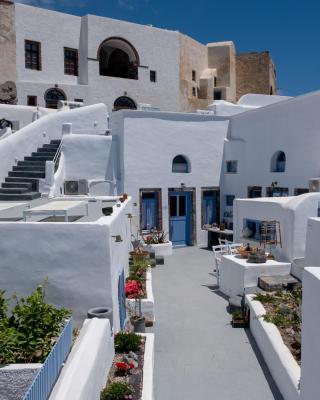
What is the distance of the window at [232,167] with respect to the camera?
21.6 metres

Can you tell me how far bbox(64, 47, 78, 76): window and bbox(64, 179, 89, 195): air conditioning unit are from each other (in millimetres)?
11969

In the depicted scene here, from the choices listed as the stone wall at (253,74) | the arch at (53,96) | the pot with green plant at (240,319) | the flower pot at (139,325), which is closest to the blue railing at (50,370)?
the flower pot at (139,325)

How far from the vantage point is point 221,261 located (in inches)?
546

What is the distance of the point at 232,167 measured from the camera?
2189cm

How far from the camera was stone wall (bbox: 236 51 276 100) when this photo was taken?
38.2 metres

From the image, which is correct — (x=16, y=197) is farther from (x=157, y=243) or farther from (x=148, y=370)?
(x=148, y=370)

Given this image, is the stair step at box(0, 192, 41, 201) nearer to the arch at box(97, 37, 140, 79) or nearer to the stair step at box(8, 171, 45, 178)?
the stair step at box(8, 171, 45, 178)

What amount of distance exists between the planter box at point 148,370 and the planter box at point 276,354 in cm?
243

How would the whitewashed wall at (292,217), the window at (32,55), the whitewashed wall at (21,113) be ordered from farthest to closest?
the window at (32,55)
the whitewashed wall at (21,113)
the whitewashed wall at (292,217)

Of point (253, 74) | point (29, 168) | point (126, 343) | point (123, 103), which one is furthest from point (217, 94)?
point (126, 343)

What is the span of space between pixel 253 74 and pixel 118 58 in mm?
13618

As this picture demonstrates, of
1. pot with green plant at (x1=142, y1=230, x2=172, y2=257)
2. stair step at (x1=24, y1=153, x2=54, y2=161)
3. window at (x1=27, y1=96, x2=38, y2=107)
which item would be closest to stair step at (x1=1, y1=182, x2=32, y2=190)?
stair step at (x1=24, y1=153, x2=54, y2=161)

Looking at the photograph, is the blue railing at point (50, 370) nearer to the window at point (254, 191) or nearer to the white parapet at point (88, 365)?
the white parapet at point (88, 365)

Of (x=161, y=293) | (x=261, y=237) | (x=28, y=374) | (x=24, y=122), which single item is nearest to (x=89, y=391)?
(x=28, y=374)
